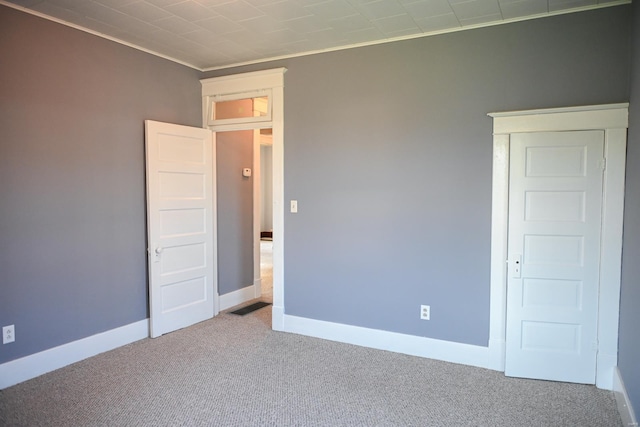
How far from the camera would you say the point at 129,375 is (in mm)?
3250

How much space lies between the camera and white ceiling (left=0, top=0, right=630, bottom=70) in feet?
9.76

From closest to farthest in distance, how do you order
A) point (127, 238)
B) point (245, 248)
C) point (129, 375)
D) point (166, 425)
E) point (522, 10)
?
point (166, 425)
point (522, 10)
point (129, 375)
point (127, 238)
point (245, 248)

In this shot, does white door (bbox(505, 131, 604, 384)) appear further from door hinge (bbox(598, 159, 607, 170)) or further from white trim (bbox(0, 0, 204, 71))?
white trim (bbox(0, 0, 204, 71))

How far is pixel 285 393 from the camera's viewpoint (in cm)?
299

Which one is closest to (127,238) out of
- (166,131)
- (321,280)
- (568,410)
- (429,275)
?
(166,131)

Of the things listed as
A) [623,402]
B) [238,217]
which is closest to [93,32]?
[238,217]

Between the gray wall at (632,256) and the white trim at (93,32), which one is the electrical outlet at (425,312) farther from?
the white trim at (93,32)

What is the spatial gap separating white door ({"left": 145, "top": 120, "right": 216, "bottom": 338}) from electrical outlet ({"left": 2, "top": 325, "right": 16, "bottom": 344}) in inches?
45.0

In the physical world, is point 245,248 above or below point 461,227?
below

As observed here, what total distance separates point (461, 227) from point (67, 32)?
3.65m

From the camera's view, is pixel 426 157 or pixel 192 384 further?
pixel 426 157

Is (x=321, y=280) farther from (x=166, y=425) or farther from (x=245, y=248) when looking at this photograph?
(x=166, y=425)

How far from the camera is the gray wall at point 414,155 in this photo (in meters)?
3.14

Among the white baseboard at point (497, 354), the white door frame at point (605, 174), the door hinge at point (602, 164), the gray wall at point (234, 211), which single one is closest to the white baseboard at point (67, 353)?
the gray wall at point (234, 211)
